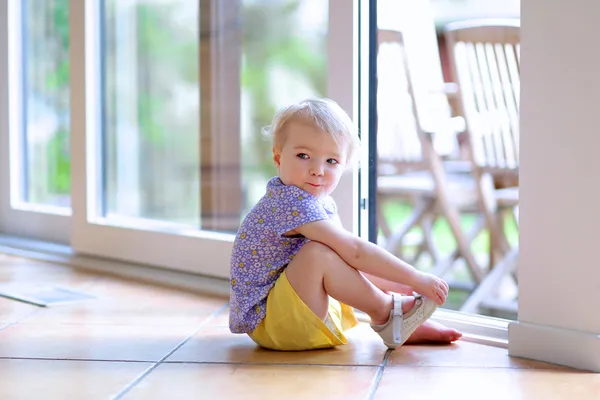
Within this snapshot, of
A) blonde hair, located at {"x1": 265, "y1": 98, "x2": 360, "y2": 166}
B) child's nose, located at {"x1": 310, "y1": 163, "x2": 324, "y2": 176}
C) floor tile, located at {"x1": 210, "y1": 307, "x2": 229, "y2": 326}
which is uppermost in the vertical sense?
blonde hair, located at {"x1": 265, "y1": 98, "x2": 360, "y2": 166}

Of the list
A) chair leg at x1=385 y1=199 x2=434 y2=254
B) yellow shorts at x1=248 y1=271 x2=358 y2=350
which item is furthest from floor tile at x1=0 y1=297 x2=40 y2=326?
chair leg at x1=385 y1=199 x2=434 y2=254

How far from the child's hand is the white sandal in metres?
0.02

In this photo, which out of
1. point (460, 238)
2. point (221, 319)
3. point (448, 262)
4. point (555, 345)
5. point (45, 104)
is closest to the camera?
point (555, 345)

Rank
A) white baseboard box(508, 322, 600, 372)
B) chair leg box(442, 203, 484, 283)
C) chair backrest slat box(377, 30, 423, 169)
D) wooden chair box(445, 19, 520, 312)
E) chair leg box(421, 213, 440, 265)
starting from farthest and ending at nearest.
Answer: chair leg box(421, 213, 440, 265) → chair backrest slat box(377, 30, 423, 169) → chair leg box(442, 203, 484, 283) → wooden chair box(445, 19, 520, 312) → white baseboard box(508, 322, 600, 372)

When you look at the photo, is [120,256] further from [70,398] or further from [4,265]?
[70,398]

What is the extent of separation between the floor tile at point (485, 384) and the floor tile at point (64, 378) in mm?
412

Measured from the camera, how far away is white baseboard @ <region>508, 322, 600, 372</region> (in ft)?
4.74

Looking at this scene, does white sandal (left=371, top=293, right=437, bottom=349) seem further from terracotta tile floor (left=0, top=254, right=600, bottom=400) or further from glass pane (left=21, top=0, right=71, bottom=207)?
glass pane (left=21, top=0, right=71, bottom=207)

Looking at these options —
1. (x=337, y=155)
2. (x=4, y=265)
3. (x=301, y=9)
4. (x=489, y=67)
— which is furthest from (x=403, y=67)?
(x=337, y=155)

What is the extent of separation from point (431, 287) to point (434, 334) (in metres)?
0.16

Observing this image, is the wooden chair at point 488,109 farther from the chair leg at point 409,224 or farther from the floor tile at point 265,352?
the floor tile at point 265,352

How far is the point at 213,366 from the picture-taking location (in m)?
1.50

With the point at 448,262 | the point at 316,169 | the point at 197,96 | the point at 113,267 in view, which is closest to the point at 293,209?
the point at 316,169

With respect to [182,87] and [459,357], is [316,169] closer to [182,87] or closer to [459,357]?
[459,357]
